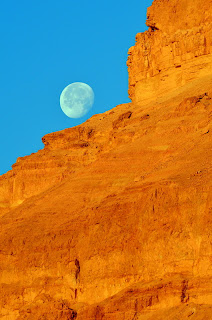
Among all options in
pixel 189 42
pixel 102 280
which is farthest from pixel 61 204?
pixel 189 42

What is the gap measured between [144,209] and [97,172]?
385 inches

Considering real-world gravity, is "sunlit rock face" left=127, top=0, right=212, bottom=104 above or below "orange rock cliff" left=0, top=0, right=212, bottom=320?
above

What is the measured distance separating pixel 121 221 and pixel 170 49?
26.6 m

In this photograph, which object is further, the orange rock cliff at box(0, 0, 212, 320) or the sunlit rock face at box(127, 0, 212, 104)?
the sunlit rock face at box(127, 0, 212, 104)

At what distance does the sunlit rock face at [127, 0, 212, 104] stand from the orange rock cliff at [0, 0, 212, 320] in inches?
28.2

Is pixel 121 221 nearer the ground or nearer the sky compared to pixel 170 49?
nearer the ground

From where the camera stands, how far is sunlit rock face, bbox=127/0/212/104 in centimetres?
7625

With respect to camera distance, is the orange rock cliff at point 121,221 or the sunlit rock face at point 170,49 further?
the sunlit rock face at point 170,49

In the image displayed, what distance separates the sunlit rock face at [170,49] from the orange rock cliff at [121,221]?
28.2 inches

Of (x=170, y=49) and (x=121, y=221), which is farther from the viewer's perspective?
(x=170, y=49)

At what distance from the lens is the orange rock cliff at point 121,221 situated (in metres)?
50.5

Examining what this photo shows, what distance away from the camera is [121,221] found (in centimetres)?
5431

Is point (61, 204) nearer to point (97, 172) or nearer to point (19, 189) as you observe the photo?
point (97, 172)

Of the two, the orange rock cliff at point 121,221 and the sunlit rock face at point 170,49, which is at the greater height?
the sunlit rock face at point 170,49
